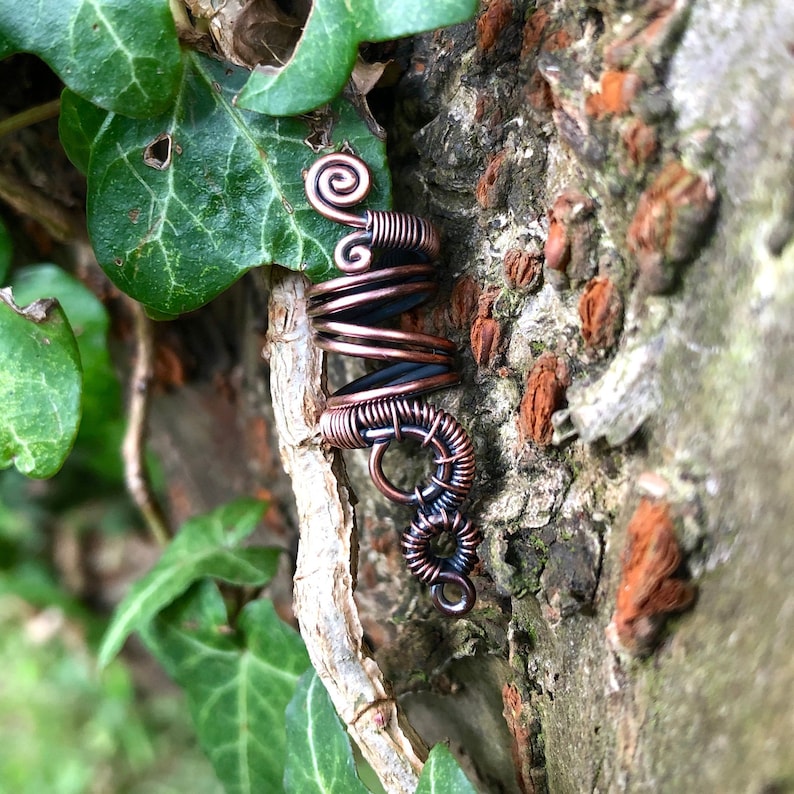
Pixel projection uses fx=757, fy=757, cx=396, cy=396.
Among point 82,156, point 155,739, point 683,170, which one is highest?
point 683,170

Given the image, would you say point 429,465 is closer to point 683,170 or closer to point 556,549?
point 556,549

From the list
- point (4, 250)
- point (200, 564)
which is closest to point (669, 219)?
point (200, 564)

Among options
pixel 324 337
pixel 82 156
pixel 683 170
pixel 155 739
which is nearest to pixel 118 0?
pixel 82 156

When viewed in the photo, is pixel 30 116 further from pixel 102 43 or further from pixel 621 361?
pixel 621 361

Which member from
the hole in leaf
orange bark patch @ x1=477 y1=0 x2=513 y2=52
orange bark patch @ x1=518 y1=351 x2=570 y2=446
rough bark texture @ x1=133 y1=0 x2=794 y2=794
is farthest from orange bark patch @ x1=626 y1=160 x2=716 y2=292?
the hole in leaf

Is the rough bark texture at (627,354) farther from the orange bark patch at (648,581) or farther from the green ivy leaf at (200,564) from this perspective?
the green ivy leaf at (200,564)
